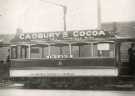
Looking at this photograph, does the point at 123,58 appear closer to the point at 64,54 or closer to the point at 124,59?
the point at 124,59

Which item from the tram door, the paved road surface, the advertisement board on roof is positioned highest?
the advertisement board on roof

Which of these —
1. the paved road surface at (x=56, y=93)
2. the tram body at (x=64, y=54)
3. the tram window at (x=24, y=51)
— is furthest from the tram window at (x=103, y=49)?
the tram window at (x=24, y=51)

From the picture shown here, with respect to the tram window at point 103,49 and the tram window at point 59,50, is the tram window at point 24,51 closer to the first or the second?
the tram window at point 59,50

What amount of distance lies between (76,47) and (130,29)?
0.52ft

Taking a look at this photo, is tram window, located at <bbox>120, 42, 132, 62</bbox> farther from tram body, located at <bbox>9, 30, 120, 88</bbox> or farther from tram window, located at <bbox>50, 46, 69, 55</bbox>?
tram window, located at <bbox>50, 46, 69, 55</bbox>

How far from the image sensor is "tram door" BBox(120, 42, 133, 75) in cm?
67

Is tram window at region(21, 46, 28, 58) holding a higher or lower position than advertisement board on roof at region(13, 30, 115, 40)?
lower

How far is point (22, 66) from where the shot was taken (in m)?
0.73

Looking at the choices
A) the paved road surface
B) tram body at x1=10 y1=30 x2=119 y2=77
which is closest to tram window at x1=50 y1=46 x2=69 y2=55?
tram body at x1=10 y1=30 x2=119 y2=77

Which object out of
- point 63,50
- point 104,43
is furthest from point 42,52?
point 104,43

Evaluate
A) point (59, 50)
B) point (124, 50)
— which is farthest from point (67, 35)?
point (124, 50)

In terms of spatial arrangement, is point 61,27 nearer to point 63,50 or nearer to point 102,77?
point 63,50

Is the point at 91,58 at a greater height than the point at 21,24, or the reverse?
the point at 21,24

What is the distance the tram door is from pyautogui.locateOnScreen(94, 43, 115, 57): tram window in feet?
0.10
